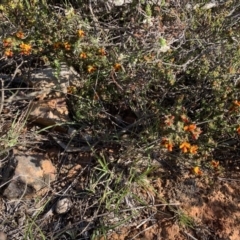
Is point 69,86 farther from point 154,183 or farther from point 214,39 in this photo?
point 214,39

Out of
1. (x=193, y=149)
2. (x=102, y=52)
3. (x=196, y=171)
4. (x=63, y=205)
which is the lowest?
(x=63, y=205)

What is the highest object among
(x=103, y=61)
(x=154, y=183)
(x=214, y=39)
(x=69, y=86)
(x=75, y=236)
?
(x=214, y=39)

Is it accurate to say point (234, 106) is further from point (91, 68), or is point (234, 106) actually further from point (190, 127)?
point (91, 68)

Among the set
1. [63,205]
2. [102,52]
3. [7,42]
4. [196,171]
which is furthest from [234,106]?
[7,42]

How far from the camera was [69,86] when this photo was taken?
270 centimetres

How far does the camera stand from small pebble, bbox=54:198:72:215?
2.37 meters

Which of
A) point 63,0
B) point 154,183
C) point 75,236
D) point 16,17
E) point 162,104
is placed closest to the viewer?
point 75,236

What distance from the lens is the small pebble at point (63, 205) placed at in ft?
7.76

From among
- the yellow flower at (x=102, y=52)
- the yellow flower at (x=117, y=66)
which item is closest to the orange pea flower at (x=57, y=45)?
the yellow flower at (x=102, y=52)

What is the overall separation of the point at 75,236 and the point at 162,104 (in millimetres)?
1092

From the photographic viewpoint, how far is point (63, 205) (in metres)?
2.38

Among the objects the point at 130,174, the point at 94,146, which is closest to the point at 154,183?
the point at 130,174

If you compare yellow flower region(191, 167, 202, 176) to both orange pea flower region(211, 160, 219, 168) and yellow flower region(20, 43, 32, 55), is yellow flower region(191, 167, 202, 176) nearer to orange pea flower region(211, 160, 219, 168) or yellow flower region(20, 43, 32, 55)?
orange pea flower region(211, 160, 219, 168)

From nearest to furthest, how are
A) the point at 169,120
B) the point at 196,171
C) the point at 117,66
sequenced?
the point at 169,120, the point at 196,171, the point at 117,66
